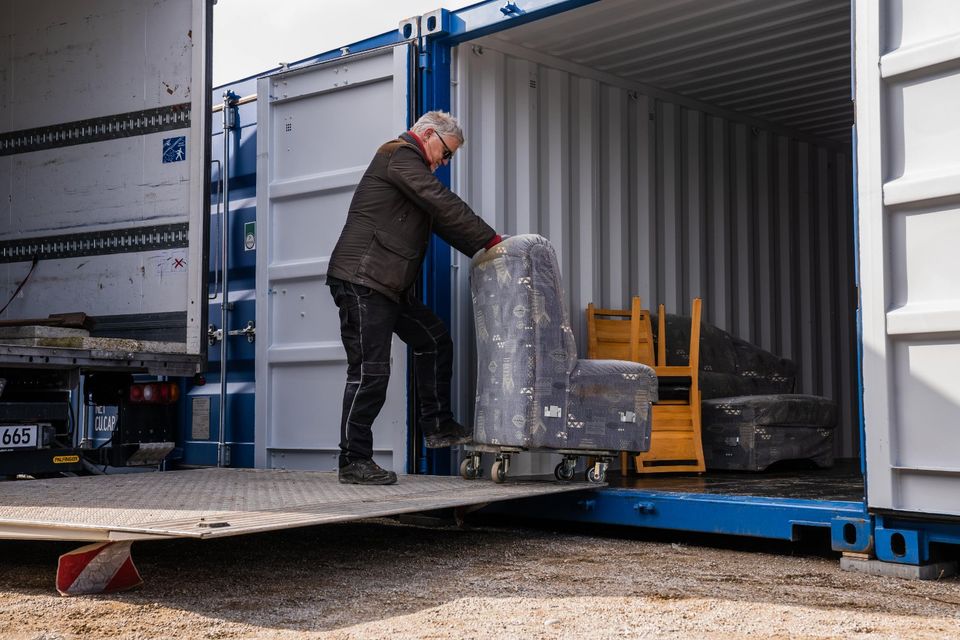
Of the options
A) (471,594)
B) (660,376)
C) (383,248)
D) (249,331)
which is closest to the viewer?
(471,594)

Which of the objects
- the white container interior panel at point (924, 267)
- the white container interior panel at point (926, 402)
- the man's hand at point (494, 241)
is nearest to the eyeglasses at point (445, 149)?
the man's hand at point (494, 241)

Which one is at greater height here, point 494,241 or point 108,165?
point 108,165

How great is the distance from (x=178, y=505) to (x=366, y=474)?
1.25 m

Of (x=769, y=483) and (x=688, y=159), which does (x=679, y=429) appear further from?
(x=688, y=159)

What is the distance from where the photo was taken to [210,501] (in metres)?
4.32

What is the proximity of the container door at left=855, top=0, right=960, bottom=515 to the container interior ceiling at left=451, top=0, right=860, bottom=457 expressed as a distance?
2.28 meters

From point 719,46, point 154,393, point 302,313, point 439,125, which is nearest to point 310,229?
point 302,313

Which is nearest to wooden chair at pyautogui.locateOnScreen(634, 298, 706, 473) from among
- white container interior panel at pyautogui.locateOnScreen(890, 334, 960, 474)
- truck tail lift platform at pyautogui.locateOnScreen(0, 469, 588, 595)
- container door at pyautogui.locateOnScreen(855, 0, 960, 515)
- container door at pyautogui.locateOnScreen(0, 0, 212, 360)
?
truck tail lift platform at pyautogui.locateOnScreen(0, 469, 588, 595)

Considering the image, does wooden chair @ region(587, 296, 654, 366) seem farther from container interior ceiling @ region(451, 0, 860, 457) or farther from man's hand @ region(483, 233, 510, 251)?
man's hand @ region(483, 233, 510, 251)

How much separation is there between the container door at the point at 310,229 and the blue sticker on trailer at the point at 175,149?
790mm

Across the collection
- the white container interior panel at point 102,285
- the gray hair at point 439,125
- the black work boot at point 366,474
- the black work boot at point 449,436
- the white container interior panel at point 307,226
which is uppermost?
the gray hair at point 439,125

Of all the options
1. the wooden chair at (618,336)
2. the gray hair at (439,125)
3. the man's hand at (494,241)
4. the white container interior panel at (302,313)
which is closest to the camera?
the man's hand at (494,241)

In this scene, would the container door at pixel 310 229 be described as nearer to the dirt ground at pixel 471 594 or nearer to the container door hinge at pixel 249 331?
the container door hinge at pixel 249 331

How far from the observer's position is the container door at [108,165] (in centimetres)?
601
